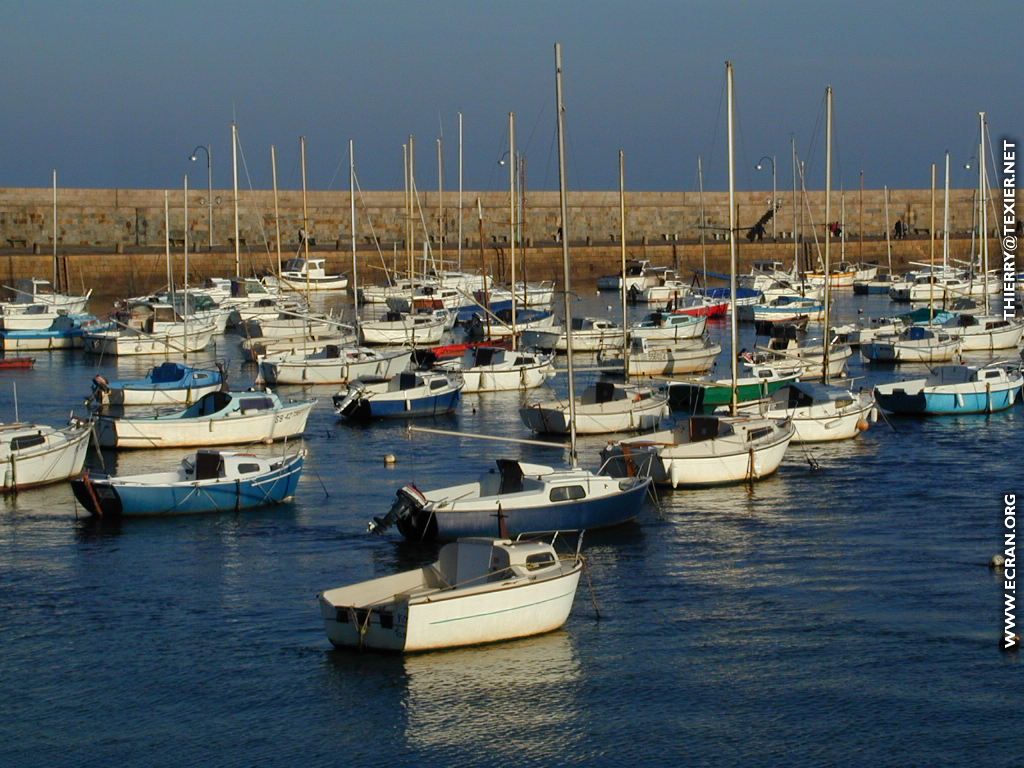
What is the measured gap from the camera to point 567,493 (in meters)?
28.1

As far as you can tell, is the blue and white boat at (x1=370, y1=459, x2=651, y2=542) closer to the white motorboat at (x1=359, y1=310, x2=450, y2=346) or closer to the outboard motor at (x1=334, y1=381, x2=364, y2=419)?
the outboard motor at (x1=334, y1=381, x2=364, y2=419)

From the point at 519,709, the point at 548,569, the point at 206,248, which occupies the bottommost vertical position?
the point at 519,709

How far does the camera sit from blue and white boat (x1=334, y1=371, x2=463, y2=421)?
43.2m

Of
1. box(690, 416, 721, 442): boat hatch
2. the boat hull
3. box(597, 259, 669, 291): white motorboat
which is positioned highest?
box(597, 259, 669, 291): white motorboat

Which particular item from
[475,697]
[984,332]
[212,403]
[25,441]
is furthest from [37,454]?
[984,332]

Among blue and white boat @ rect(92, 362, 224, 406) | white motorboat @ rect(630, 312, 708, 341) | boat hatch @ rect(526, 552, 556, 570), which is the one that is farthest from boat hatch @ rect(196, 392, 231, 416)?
white motorboat @ rect(630, 312, 708, 341)

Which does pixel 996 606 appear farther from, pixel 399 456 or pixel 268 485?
pixel 399 456

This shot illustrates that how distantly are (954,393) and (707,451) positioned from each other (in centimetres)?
1320

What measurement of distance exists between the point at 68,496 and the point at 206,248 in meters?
59.5

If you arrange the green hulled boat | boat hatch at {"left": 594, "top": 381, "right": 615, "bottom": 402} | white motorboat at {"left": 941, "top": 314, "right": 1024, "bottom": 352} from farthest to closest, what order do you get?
white motorboat at {"left": 941, "top": 314, "right": 1024, "bottom": 352} < the green hulled boat < boat hatch at {"left": 594, "top": 381, "right": 615, "bottom": 402}

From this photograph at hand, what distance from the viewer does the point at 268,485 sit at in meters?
31.6

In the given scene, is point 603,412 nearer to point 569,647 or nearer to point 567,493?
point 567,493

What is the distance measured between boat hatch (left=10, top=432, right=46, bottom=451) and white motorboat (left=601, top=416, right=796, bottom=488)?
11454 millimetres

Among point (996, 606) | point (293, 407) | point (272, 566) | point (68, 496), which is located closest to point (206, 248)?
point (293, 407)
